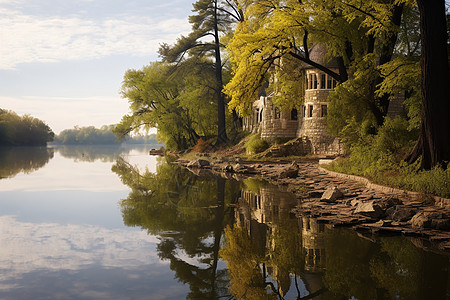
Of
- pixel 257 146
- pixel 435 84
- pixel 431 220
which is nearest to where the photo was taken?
pixel 431 220

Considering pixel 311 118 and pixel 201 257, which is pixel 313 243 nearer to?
pixel 201 257

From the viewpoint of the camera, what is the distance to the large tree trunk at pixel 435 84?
498 inches

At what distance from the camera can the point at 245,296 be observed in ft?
17.7

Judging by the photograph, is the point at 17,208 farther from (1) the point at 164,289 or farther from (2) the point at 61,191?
(1) the point at 164,289

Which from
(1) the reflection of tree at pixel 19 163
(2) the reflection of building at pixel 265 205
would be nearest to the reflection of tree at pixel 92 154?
(1) the reflection of tree at pixel 19 163

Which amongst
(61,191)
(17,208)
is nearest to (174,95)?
(61,191)

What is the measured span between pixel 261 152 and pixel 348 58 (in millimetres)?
14502

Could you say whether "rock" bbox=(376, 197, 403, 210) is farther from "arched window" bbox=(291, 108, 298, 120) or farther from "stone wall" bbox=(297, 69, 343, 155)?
"arched window" bbox=(291, 108, 298, 120)

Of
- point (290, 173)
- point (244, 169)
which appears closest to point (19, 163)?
point (244, 169)

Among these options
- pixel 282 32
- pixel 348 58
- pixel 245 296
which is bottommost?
pixel 245 296

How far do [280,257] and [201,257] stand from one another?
1396 mm

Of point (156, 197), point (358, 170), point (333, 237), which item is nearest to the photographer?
point (333, 237)

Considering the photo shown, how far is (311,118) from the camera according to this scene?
33.3m

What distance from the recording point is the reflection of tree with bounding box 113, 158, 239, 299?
6207 millimetres
